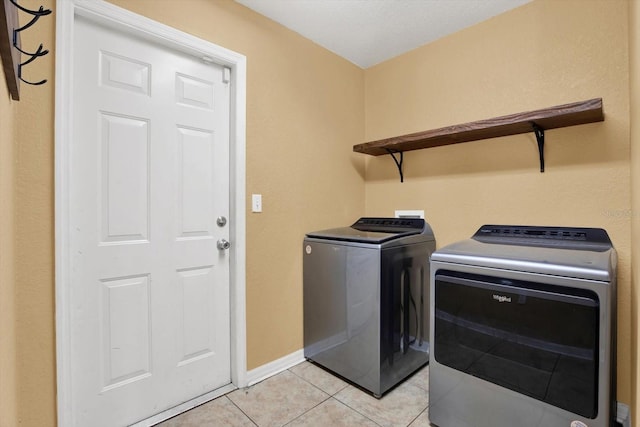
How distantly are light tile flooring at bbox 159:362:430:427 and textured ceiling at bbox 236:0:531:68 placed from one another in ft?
7.75

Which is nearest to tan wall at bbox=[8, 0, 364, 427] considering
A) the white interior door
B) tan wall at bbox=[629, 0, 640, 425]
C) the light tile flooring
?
the white interior door

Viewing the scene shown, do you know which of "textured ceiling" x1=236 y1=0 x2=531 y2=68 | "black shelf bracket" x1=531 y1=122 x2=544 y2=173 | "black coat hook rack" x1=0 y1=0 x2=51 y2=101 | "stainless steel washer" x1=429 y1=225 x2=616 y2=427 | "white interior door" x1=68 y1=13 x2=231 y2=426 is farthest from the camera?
"textured ceiling" x1=236 y1=0 x2=531 y2=68

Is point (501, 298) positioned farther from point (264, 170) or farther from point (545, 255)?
point (264, 170)

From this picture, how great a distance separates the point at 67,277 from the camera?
1333 mm

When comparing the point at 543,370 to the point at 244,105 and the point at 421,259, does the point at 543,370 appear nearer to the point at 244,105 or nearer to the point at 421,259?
the point at 421,259

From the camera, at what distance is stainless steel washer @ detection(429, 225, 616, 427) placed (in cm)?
114

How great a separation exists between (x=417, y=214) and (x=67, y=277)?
2145 mm

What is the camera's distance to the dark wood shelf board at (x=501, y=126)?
1.50 m

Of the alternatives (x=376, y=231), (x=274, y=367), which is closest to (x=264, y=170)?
(x=376, y=231)

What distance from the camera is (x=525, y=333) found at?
1272 mm

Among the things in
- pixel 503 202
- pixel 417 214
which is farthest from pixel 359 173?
pixel 503 202

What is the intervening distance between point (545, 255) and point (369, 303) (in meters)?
0.91

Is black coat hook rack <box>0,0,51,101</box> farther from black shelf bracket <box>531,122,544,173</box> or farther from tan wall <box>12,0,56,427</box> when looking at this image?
black shelf bracket <box>531,122,544,173</box>

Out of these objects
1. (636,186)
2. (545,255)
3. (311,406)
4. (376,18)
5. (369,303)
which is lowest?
(311,406)
